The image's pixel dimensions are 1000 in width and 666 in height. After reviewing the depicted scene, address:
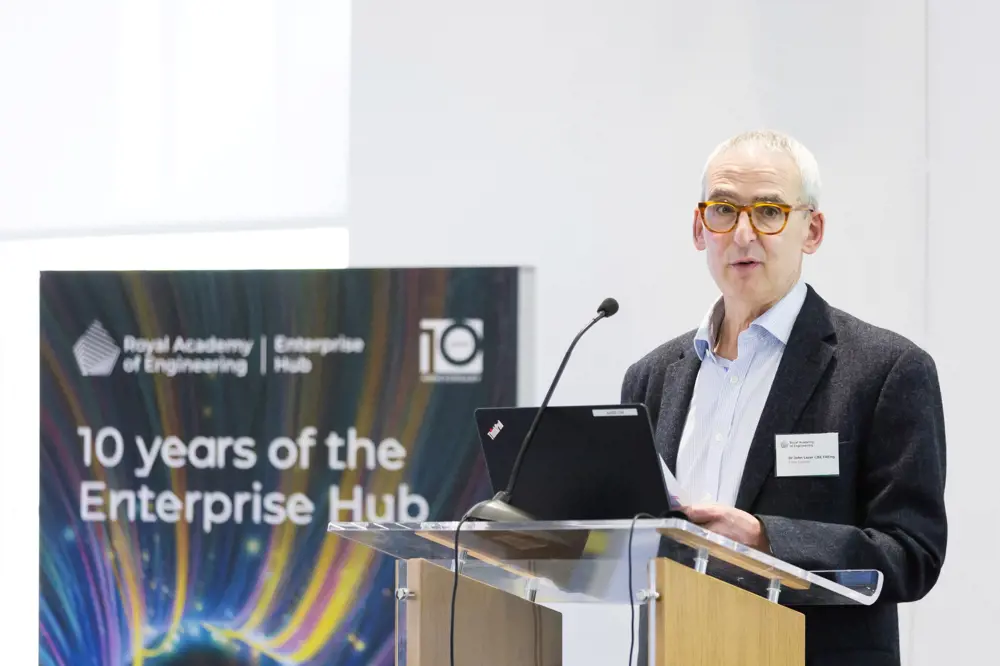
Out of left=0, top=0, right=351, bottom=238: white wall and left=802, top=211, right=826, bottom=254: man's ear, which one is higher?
left=0, top=0, right=351, bottom=238: white wall

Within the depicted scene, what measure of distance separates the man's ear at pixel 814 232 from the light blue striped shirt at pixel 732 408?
0.28 ft

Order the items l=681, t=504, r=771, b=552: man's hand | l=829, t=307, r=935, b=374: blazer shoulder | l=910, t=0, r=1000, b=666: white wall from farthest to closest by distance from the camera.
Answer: l=910, t=0, r=1000, b=666: white wall, l=829, t=307, r=935, b=374: blazer shoulder, l=681, t=504, r=771, b=552: man's hand

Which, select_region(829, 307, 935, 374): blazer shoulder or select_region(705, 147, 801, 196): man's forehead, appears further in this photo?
select_region(705, 147, 801, 196): man's forehead

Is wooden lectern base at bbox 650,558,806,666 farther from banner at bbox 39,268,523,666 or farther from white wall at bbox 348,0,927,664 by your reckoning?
white wall at bbox 348,0,927,664

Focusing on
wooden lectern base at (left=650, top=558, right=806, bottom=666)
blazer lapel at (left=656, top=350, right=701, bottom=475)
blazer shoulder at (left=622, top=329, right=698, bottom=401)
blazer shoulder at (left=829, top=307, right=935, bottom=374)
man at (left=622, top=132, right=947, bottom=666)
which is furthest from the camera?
blazer shoulder at (left=622, top=329, right=698, bottom=401)

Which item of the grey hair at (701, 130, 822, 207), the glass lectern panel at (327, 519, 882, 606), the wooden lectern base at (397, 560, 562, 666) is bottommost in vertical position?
the wooden lectern base at (397, 560, 562, 666)

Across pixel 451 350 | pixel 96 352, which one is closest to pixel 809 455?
pixel 451 350

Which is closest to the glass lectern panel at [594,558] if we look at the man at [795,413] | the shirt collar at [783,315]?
the man at [795,413]

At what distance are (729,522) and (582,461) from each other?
0.25 meters

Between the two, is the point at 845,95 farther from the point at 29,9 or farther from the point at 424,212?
the point at 29,9

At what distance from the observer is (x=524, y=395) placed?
12.5 ft

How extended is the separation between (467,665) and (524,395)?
6.51ft

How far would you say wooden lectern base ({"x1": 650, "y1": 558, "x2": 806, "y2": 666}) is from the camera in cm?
157

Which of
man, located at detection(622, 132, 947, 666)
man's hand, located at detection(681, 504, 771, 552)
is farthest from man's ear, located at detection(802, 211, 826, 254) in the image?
man's hand, located at detection(681, 504, 771, 552)
